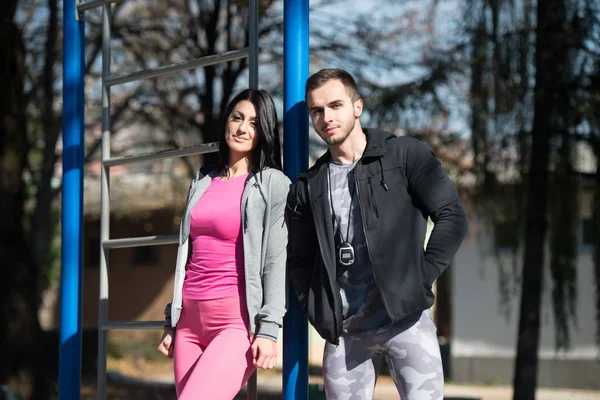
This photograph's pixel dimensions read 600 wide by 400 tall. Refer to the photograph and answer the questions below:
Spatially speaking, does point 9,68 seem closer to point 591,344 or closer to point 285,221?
point 285,221

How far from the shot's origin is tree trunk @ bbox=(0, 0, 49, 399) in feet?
23.3

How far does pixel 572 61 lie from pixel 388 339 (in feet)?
19.0

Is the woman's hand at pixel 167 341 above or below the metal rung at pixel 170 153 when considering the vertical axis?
below

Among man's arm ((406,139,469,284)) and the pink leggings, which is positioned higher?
man's arm ((406,139,469,284))

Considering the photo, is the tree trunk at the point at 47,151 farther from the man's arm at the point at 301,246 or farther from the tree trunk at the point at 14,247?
the man's arm at the point at 301,246

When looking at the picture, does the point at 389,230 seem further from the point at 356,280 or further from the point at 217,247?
the point at 217,247

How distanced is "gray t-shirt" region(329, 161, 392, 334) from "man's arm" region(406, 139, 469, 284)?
175 mm

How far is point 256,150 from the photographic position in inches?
120

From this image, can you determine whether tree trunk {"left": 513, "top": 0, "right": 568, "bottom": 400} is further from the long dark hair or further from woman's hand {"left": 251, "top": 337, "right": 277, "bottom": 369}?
woman's hand {"left": 251, "top": 337, "right": 277, "bottom": 369}

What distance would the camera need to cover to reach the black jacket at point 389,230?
2.69 m

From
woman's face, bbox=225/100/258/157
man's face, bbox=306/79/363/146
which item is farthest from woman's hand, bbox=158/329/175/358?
man's face, bbox=306/79/363/146

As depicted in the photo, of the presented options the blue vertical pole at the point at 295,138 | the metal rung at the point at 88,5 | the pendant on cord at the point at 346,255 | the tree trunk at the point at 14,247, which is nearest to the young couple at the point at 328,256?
the pendant on cord at the point at 346,255

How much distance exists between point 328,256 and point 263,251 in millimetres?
229

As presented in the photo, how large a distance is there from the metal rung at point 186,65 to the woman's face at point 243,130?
0.38 metres
